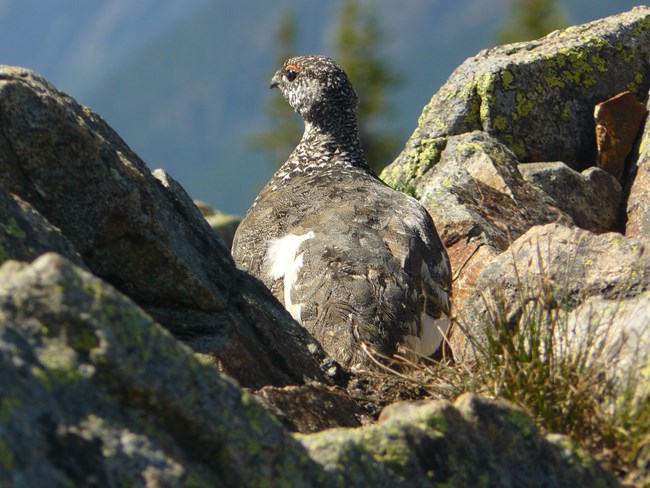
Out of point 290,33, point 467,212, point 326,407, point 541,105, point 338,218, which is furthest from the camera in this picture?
point 290,33

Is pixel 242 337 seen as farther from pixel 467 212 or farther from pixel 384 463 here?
pixel 467 212

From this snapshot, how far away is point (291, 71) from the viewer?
10992 millimetres

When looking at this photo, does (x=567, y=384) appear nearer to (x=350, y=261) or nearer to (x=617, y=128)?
(x=350, y=261)

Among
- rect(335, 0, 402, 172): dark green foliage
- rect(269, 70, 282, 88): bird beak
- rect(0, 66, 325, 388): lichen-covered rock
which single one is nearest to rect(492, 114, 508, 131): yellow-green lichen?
rect(269, 70, 282, 88): bird beak

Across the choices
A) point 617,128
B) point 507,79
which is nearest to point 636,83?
point 617,128

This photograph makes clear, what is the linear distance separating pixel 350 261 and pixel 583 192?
366cm

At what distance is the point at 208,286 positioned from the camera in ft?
14.0

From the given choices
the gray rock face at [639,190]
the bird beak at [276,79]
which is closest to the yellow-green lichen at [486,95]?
the gray rock face at [639,190]

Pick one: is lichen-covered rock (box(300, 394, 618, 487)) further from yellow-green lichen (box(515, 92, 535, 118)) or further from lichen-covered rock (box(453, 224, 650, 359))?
yellow-green lichen (box(515, 92, 535, 118))

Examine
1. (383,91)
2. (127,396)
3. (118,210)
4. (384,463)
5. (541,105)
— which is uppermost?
(383,91)

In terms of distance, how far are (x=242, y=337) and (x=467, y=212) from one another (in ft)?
16.2

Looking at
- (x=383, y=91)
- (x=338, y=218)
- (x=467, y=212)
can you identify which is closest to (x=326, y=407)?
(x=338, y=218)

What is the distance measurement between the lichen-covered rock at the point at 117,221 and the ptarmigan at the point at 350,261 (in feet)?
4.10

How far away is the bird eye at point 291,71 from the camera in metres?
10.9
